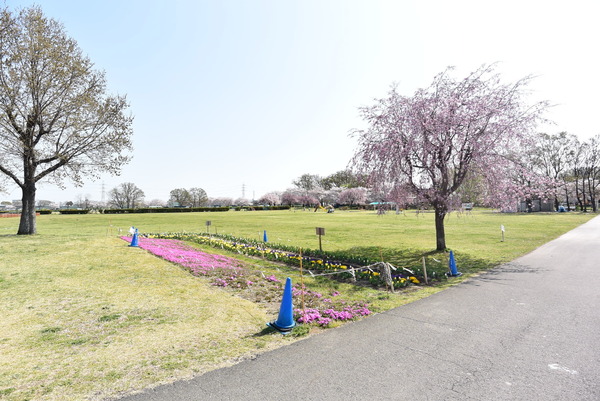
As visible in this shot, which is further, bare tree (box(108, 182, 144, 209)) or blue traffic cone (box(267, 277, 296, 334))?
bare tree (box(108, 182, 144, 209))

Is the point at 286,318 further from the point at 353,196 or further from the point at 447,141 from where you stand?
the point at 353,196

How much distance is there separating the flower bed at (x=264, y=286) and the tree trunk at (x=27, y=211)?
1139cm

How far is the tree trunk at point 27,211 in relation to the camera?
18750 millimetres

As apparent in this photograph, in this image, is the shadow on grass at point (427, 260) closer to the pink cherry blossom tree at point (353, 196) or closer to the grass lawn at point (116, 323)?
the grass lawn at point (116, 323)

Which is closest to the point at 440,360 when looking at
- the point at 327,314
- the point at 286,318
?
the point at 327,314

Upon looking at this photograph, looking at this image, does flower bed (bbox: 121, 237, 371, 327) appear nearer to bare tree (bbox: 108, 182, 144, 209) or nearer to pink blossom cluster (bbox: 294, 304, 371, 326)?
pink blossom cluster (bbox: 294, 304, 371, 326)

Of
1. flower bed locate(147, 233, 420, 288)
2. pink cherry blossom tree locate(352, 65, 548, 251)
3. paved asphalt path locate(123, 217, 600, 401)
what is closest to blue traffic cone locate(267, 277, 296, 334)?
paved asphalt path locate(123, 217, 600, 401)

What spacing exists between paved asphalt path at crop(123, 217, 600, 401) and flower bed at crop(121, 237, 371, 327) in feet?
1.98

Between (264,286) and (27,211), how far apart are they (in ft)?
64.3

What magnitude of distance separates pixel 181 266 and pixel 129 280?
7.37 feet

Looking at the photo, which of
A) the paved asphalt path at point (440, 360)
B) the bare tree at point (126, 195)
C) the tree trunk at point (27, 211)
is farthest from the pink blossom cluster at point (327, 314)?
the bare tree at point (126, 195)

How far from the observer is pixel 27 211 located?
19.0 m

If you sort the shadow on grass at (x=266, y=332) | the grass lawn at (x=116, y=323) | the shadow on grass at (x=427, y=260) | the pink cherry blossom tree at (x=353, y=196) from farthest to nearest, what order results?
the pink cherry blossom tree at (x=353, y=196)
the shadow on grass at (x=427, y=260)
the shadow on grass at (x=266, y=332)
the grass lawn at (x=116, y=323)

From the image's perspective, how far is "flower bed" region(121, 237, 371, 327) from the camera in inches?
243
